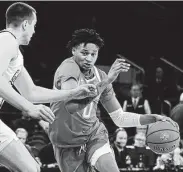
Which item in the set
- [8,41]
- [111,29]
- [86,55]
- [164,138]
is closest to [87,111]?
[86,55]

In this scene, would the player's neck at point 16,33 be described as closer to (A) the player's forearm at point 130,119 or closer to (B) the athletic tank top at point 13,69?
(B) the athletic tank top at point 13,69

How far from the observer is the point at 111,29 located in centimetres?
1151

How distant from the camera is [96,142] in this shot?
4.03 m

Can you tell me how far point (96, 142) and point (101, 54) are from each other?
293 inches

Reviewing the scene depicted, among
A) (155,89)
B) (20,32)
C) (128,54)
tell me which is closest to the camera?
(20,32)

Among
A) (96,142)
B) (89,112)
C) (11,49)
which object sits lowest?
(96,142)

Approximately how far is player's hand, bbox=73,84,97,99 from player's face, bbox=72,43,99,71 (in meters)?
0.46

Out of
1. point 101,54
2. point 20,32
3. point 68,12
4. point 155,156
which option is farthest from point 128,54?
point 20,32

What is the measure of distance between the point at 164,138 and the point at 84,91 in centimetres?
113

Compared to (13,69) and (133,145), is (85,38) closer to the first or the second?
(13,69)

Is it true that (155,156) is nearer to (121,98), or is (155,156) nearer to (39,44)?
(121,98)

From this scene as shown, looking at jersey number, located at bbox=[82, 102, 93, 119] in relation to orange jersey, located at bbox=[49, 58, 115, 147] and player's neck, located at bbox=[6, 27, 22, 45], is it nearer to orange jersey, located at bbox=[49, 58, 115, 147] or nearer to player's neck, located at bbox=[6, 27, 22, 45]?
orange jersey, located at bbox=[49, 58, 115, 147]

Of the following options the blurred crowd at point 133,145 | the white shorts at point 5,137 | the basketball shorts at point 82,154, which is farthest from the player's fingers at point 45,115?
the blurred crowd at point 133,145

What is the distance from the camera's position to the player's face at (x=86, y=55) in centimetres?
406
